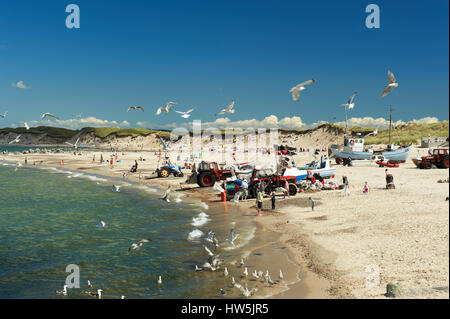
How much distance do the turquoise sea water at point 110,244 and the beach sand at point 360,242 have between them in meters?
2.11

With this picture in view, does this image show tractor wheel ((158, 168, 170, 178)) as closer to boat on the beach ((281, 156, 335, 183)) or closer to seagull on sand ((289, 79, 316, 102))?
boat on the beach ((281, 156, 335, 183))

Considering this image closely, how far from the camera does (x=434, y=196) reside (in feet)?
66.5

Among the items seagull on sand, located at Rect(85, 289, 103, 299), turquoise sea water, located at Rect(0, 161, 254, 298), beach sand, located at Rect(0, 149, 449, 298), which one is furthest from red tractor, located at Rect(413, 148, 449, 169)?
seagull on sand, located at Rect(85, 289, 103, 299)

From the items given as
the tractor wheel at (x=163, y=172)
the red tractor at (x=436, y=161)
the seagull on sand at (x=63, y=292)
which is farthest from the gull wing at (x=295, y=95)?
the tractor wheel at (x=163, y=172)

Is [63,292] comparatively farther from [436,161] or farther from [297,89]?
[436,161]

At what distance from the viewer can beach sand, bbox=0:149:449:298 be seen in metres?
10.8

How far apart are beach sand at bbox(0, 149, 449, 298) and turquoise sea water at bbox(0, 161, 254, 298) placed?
82.9 inches

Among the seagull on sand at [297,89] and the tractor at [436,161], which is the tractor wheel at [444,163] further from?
the seagull on sand at [297,89]

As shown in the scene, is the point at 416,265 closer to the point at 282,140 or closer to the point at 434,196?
the point at 434,196

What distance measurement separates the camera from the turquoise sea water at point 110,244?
40.9ft

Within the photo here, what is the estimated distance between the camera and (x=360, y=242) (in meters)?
14.6

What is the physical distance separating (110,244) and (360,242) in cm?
1080
